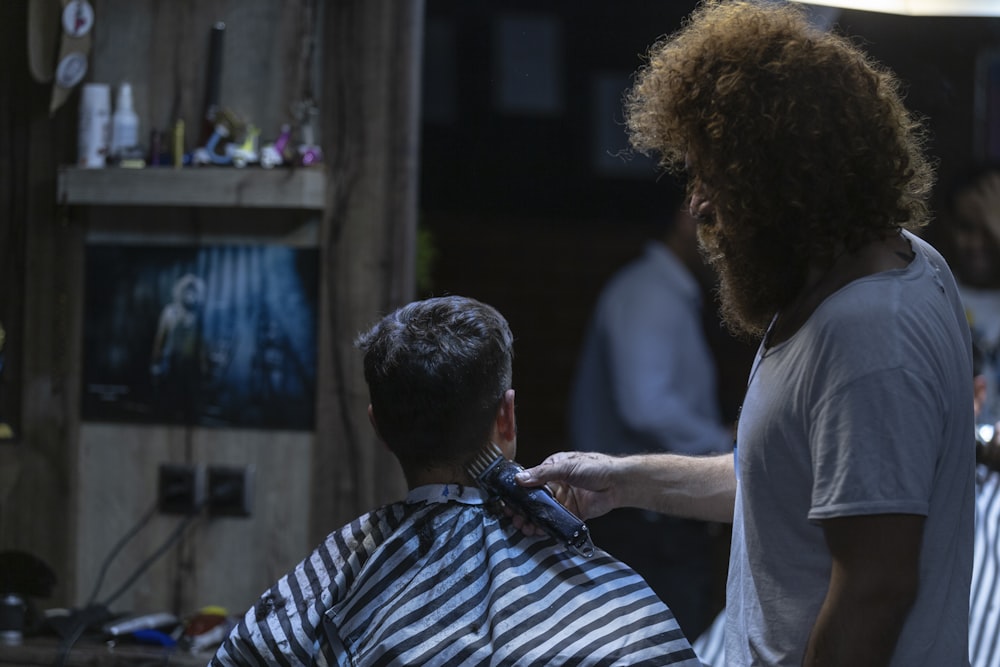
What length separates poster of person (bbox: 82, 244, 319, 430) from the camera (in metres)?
2.35

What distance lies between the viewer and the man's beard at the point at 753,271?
128cm

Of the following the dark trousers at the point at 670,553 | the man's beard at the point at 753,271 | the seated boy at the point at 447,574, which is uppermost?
the man's beard at the point at 753,271

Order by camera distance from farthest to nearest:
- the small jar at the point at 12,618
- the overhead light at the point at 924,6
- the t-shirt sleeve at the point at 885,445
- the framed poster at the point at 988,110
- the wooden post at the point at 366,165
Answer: the framed poster at the point at 988,110
the overhead light at the point at 924,6
the wooden post at the point at 366,165
the small jar at the point at 12,618
the t-shirt sleeve at the point at 885,445

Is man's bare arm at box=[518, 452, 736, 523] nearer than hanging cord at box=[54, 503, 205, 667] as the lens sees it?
Yes

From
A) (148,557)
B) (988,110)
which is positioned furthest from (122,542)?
(988,110)

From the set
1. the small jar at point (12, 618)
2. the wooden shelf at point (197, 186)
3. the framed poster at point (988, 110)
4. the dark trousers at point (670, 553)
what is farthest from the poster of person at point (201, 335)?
the framed poster at point (988, 110)

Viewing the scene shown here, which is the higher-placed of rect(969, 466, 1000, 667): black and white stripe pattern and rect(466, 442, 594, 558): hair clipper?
rect(466, 442, 594, 558): hair clipper

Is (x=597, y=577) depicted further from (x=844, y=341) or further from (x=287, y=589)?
(x=844, y=341)

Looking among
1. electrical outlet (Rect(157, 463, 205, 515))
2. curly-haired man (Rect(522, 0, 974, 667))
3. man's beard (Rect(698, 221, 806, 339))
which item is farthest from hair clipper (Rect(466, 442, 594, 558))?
electrical outlet (Rect(157, 463, 205, 515))

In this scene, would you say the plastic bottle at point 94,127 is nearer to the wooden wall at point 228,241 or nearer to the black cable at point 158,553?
the wooden wall at point 228,241

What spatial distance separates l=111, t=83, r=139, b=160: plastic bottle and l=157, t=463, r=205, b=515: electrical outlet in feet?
2.18

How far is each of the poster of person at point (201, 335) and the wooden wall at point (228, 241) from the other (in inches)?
1.1

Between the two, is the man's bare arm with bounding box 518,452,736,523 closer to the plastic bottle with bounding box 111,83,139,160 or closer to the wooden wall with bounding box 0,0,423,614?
the wooden wall with bounding box 0,0,423,614

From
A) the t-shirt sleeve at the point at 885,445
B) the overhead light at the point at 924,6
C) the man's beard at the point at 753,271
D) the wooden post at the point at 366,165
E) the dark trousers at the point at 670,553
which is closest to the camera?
the t-shirt sleeve at the point at 885,445
